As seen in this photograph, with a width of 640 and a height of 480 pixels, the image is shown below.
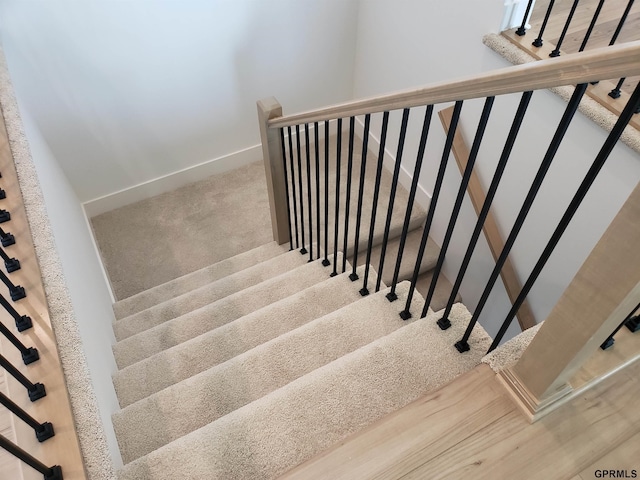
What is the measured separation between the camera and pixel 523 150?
2346mm

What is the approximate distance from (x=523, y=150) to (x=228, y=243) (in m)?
1.98

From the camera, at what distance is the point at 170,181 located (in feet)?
11.7

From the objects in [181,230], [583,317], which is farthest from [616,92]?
[181,230]

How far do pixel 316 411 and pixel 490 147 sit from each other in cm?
185

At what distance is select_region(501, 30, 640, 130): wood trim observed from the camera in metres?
1.83

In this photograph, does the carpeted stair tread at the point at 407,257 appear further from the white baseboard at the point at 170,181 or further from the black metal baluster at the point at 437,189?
the black metal baluster at the point at 437,189

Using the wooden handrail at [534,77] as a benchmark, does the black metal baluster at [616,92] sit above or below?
below

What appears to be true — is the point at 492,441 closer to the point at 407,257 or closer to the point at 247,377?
the point at 247,377

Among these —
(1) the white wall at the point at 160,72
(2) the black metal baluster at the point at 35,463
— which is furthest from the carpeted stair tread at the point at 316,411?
(1) the white wall at the point at 160,72

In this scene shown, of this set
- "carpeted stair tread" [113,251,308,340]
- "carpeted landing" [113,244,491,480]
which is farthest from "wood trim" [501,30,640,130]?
"carpeted stair tread" [113,251,308,340]

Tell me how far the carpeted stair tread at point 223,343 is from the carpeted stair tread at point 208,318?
0.21m

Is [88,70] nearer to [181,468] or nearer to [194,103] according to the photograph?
[194,103]

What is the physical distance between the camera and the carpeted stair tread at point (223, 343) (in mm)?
1797

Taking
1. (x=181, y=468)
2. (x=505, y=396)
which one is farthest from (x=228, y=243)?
(x=505, y=396)
